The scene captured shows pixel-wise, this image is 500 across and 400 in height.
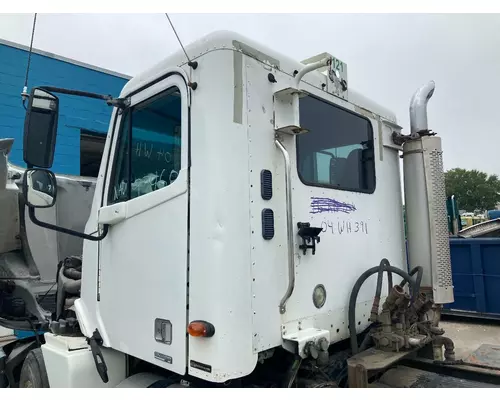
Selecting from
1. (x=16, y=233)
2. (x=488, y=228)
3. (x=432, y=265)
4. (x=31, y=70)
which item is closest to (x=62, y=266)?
(x=16, y=233)

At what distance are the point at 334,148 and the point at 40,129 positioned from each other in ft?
6.17

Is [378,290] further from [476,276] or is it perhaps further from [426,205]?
[476,276]

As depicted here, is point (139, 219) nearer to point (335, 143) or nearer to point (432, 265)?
point (335, 143)

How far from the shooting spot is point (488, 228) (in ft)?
19.6

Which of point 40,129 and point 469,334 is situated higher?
point 40,129

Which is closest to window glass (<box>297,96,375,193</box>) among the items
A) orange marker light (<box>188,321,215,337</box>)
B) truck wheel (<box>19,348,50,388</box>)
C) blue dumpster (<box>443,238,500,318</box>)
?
orange marker light (<box>188,321,215,337</box>)

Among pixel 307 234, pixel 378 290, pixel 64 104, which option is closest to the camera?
pixel 307 234

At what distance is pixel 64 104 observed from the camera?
27.6 ft

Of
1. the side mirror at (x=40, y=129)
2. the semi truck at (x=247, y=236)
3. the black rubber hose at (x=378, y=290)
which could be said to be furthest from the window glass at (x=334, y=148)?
the side mirror at (x=40, y=129)

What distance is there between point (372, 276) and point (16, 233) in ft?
10.9

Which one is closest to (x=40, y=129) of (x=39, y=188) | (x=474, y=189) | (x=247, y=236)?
(x=39, y=188)

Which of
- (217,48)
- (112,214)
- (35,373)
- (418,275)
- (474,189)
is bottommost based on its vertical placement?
(35,373)

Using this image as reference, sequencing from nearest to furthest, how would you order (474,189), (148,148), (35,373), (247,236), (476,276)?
(247,236) → (148,148) → (35,373) → (476,276) → (474,189)

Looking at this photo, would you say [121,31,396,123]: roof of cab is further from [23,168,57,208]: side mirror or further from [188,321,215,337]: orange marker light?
[188,321,215,337]: orange marker light
